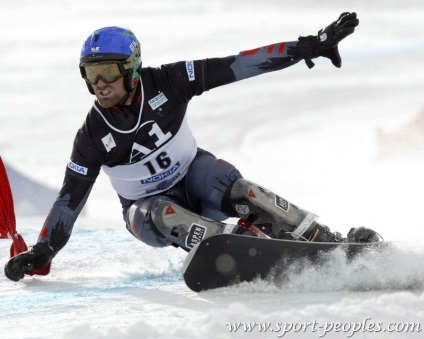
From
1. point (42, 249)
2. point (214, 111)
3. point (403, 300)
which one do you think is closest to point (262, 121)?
point (214, 111)

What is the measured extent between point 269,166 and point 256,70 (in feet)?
17.3

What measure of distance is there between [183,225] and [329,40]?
1.44m

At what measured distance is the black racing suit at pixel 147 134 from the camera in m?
5.55

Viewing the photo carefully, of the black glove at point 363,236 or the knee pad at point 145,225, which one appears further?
the knee pad at point 145,225

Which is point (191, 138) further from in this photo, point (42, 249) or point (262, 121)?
point (262, 121)

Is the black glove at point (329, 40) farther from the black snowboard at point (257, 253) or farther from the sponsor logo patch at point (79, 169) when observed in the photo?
the sponsor logo patch at point (79, 169)

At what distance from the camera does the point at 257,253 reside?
471cm

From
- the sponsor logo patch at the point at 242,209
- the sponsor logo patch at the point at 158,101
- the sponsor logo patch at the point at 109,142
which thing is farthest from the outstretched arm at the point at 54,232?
the sponsor logo patch at the point at 242,209

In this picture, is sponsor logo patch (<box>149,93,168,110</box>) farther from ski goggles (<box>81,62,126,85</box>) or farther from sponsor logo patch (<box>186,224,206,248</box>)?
sponsor logo patch (<box>186,224,206,248</box>)

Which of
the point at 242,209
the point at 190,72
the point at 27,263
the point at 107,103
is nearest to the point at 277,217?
the point at 242,209

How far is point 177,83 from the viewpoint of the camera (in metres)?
5.69

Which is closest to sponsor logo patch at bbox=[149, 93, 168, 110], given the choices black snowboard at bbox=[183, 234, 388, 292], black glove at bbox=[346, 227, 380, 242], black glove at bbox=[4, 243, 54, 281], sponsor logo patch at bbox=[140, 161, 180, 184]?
sponsor logo patch at bbox=[140, 161, 180, 184]

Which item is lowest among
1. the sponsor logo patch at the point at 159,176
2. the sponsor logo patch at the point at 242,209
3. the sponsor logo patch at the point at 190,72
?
the sponsor logo patch at the point at 242,209

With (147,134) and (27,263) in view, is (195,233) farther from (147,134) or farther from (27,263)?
(27,263)
